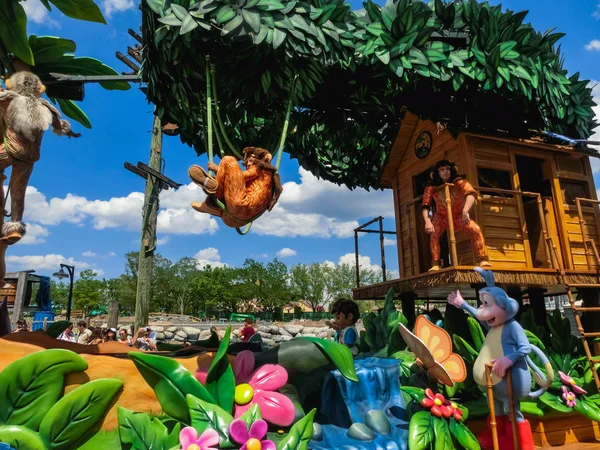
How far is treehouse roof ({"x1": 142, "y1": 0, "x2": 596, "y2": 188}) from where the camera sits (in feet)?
15.1

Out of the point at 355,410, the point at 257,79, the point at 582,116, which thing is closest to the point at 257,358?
the point at 355,410

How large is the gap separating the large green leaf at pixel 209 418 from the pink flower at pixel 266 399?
0.24 meters

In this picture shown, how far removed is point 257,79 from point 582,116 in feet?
15.0

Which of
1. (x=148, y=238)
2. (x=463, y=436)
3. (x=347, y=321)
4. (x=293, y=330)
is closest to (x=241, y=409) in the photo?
(x=463, y=436)

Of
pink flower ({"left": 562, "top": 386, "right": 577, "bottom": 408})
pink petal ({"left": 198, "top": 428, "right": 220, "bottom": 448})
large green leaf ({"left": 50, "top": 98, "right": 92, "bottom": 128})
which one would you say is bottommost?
pink flower ({"left": 562, "top": 386, "right": 577, "bottom": 408})

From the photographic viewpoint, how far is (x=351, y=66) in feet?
17.3

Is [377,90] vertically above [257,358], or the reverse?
[377,90]

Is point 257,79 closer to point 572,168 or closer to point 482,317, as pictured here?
point 482,317

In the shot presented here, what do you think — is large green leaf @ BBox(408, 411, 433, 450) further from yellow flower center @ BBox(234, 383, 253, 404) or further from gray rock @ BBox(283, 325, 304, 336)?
gray rock @ BBox(283, 325, 304, 336)

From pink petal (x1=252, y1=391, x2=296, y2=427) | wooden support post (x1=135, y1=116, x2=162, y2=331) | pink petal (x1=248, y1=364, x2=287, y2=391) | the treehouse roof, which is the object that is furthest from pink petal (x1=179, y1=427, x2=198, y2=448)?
wooden support post (x1=135, y1=116, x2=162, y2=331)

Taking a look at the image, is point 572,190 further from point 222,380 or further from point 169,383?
point 169,383

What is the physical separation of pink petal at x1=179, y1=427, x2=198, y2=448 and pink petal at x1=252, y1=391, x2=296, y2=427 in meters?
0.63

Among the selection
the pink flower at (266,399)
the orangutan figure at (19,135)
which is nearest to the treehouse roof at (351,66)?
the orangutan figure at (19,135)

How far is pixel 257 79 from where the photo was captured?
17.8 feet
